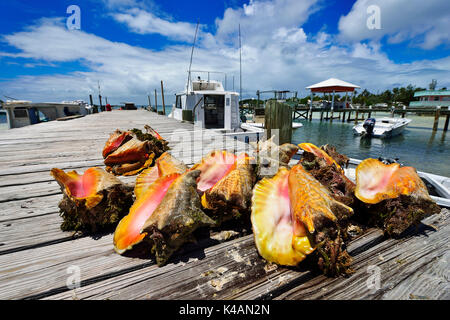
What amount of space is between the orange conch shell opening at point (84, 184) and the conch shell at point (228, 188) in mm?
718

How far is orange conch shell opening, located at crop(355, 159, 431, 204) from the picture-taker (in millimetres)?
1353

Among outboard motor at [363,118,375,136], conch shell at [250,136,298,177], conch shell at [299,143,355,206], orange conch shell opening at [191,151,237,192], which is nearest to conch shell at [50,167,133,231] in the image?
orange conch shell opening at [191,151,237,192]

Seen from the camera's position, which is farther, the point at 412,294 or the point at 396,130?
the point at 396,130

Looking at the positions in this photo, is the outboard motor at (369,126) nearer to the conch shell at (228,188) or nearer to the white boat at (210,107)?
the white boat at (210,107)

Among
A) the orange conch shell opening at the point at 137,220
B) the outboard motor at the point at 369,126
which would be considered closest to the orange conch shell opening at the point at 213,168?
the orange conch shell opening at the point at 137,220

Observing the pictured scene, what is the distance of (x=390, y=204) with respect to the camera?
136 centimetres

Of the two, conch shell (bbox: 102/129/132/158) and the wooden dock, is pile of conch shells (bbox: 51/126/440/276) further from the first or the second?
conch shell (bbox: 102/129/132/158)

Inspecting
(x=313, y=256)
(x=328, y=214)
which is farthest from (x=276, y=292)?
(x=328, y=214)

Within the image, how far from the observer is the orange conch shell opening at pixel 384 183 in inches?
53.2

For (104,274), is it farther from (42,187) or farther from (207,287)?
(42,187)

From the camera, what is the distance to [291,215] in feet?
4.09

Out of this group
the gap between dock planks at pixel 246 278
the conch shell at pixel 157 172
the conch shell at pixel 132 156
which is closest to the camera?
the gap between dock planks at pixel 246 278

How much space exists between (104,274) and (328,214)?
4.06ft

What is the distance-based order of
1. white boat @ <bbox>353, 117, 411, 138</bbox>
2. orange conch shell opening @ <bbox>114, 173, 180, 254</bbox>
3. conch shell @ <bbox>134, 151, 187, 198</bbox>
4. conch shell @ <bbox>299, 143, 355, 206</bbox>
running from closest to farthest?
orange conch shell opening @ <bbox>114, 173, 180, 254</bbox>, conch shell @ <bbox>299, 143, 355, 206</bbox>, conch shell @ <bbox>134, 151, 187, 198</bbox>, white boat @ <bbox>353, 117, 411, 138</bbox>
